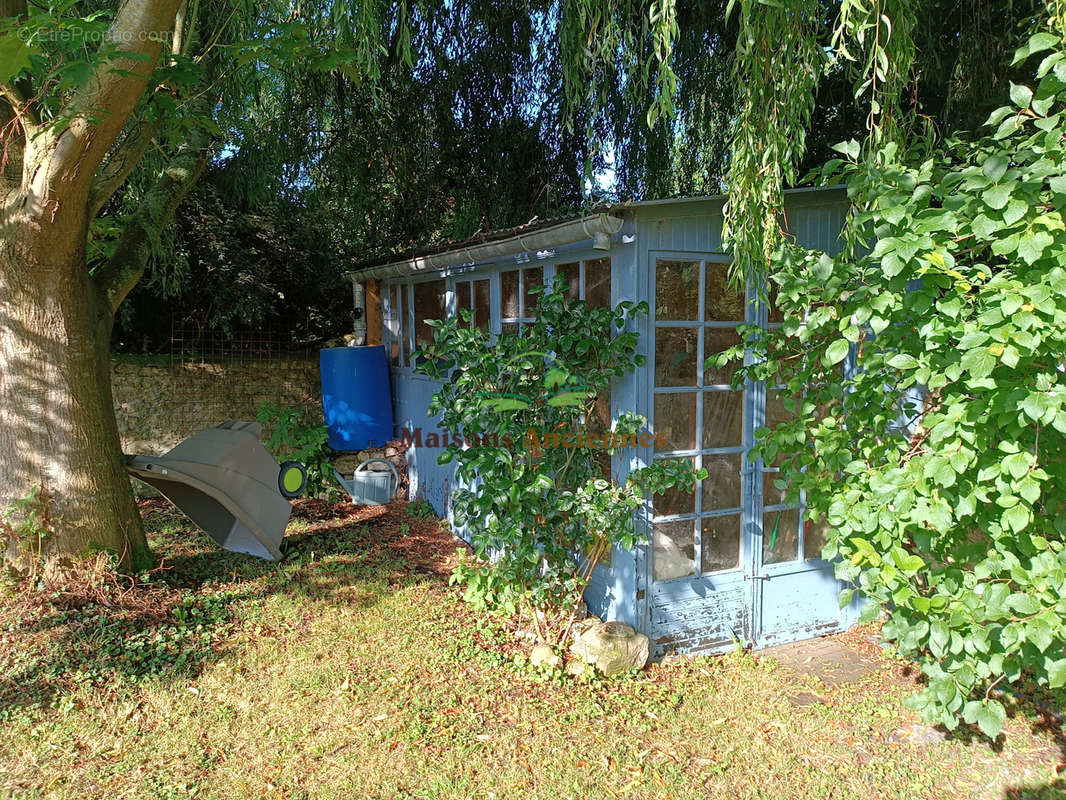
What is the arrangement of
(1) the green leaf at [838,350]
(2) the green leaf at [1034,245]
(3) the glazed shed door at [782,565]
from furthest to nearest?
(3) the glazed shed door at [782,565]
(1) the green leaf at [838,350]
(2) the green leaf at [1034,245]

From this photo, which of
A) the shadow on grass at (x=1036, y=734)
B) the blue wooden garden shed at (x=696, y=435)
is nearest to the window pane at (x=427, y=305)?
the blue wooden garden shed at (x=696, y=435)

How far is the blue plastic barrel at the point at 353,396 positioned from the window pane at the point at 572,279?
3.66m

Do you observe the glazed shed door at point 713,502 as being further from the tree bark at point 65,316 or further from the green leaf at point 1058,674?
the tree bark at point 65,316

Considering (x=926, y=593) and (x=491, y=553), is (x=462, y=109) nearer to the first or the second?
(x=491, y=553)

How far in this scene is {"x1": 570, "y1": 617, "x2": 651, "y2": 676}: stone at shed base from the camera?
3867mm

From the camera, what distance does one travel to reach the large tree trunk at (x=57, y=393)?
161 inches

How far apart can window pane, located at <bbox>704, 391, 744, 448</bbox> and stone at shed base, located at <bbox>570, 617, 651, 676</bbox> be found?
4.10ft

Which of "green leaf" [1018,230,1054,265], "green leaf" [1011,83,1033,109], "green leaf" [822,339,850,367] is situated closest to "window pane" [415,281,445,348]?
"green leaf" [822,339,850,367]

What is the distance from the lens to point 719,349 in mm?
4246

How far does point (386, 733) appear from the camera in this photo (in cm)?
338

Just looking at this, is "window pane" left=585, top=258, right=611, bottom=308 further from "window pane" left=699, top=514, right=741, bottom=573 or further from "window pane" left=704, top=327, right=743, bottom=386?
"window pane" left=699, top=514, right=741, bottom=573

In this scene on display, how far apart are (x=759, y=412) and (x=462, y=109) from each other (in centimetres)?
545

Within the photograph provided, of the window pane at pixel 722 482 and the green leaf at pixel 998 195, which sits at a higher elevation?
the green leaf at pixel 998 195

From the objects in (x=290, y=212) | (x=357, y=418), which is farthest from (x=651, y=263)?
(x=290, y=212)
